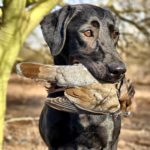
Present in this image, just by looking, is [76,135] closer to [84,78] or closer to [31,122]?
[84,78]

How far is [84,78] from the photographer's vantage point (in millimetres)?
4363

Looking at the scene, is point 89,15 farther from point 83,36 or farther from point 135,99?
point 135,99

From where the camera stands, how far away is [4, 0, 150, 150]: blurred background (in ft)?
33.1

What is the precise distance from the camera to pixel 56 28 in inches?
195

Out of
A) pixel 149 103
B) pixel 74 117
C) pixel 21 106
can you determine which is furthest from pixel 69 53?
pixel 149 103

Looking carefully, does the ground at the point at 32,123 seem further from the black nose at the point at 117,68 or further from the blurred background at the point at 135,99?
the black nose at the point at 117,68

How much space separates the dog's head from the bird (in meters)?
0.12

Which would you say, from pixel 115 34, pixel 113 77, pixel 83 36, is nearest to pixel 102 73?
pixel 113 77

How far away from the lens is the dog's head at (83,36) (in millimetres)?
4566

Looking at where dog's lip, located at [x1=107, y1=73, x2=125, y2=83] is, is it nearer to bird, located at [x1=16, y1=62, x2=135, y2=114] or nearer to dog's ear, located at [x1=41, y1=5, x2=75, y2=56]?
bird, located at [x1=16, y1=62, x2=135, y2=114]

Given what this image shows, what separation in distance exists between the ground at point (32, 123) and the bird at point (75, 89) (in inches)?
5.6

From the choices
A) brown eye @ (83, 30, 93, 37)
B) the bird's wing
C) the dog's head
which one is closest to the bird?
the bird's wing

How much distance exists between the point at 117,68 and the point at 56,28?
903 mm

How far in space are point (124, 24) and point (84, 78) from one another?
929 centimetres
